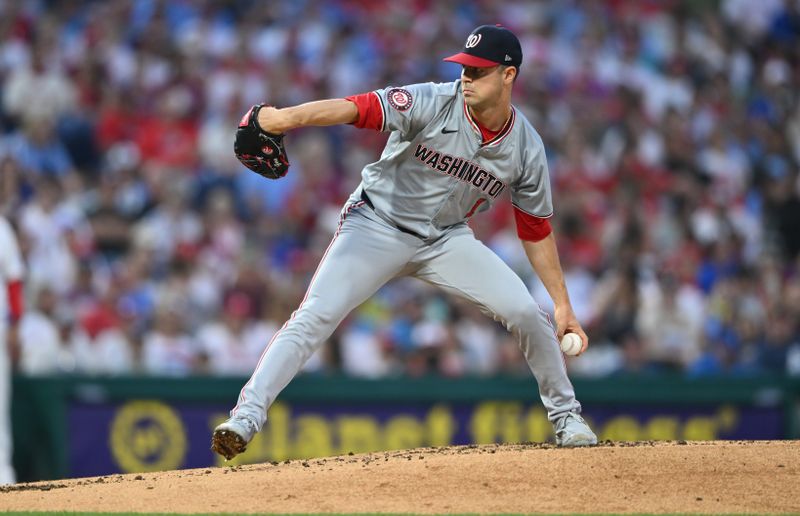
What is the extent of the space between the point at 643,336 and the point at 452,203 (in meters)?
5.32

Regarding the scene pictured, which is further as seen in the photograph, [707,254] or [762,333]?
[707,254]

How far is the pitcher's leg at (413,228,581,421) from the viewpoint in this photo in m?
5.65

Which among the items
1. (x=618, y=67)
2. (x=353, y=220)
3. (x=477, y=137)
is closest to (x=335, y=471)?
(x=353, y=220)

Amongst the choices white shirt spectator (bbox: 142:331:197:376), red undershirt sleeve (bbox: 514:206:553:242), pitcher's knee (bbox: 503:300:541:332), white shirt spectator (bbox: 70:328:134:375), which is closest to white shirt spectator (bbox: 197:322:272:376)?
white shirt spectator (bbox: 142:331:197:376)

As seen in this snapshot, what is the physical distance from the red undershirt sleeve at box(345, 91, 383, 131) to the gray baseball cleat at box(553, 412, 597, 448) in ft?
5.74

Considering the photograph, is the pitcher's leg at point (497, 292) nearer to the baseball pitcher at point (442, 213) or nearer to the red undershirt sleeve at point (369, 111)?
the baseball pitcher at point (442, 213)

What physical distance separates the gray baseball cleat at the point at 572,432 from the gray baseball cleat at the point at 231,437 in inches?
62.5

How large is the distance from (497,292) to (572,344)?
0.47m

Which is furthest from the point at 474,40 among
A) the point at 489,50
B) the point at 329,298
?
the point at 329,298

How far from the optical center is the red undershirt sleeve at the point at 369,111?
5266mm

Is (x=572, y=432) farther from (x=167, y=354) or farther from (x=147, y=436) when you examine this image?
(x=167, y=354)

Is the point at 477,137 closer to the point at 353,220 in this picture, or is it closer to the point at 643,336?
the point at 353,220

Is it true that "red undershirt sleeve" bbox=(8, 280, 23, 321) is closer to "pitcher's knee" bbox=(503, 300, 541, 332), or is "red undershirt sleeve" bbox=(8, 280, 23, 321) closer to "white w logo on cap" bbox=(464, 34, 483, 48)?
"pitcher's knee" bbox=(503, 300, 541, 332)

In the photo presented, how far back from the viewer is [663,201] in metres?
13.0
